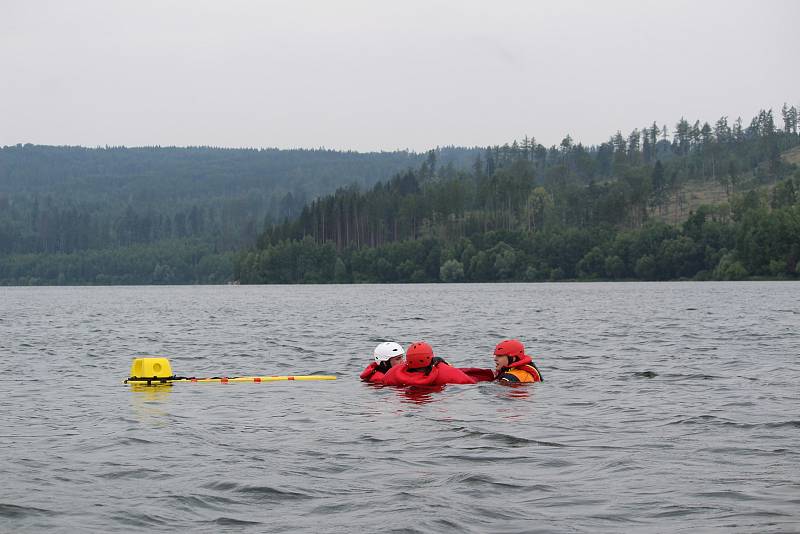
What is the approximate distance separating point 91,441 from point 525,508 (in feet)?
27.4

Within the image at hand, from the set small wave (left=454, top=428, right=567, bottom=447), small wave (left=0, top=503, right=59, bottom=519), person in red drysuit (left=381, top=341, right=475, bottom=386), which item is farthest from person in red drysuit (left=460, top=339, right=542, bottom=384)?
small wave (left=0, top=503, right=59, bottom=519)

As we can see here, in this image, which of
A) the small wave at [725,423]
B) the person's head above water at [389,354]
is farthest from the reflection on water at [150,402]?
the small wave at [725,423]

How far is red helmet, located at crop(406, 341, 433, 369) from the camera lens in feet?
75.7

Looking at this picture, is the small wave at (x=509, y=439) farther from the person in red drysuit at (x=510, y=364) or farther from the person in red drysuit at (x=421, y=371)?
the person in red drysuit at (x=510, y=364)

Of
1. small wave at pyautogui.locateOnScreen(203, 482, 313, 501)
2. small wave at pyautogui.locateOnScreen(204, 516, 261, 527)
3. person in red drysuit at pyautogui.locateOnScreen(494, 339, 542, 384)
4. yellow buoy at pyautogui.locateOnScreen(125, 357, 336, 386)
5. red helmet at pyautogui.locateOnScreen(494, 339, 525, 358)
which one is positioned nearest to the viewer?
small wave at pyautogui.locateOnScreen(204, 516, 261, 527)

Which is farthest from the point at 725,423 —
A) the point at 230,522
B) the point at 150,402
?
the point at 150,402

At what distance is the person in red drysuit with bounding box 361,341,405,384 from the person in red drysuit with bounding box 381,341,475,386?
0.83m

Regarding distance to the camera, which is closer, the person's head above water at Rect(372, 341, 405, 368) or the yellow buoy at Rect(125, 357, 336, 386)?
the person's head above water at Rect(372, 341, 405, 368)

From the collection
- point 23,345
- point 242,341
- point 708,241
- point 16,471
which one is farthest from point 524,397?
point 708,241

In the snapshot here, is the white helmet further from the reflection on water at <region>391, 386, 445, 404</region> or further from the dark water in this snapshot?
the dark water

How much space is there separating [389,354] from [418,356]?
1778 millimetres

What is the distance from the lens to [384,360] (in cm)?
2483

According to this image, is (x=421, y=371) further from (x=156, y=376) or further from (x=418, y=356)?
(x=156, y=376)

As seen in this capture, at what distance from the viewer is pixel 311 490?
13.4 m
